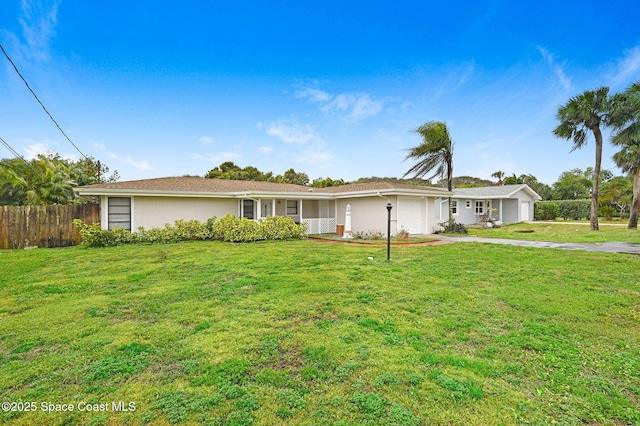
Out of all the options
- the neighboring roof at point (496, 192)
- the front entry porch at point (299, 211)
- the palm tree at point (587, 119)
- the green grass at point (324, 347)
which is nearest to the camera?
the green grass at point (324, 347)

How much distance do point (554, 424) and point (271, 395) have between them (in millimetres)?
2116

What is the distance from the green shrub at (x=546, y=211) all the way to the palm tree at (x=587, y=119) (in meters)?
12.3

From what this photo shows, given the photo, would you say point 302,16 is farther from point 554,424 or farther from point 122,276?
point 554,424

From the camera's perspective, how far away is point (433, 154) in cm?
2186

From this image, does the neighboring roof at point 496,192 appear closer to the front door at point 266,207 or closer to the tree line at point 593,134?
the tree line at point 593,134

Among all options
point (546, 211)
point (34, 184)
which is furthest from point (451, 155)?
point (34, 184)

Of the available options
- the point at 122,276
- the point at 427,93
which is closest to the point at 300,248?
the point at 122,276

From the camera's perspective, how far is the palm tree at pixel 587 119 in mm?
17562

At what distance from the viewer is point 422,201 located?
16562 mm

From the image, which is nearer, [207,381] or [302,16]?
[207,381]

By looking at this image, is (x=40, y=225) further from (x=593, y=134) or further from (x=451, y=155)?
(x=593, y=134)

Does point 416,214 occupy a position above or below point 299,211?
below

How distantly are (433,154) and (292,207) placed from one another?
1141 cm

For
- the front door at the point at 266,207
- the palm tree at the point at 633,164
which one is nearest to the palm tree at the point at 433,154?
the palm tree at the point at 633,164
